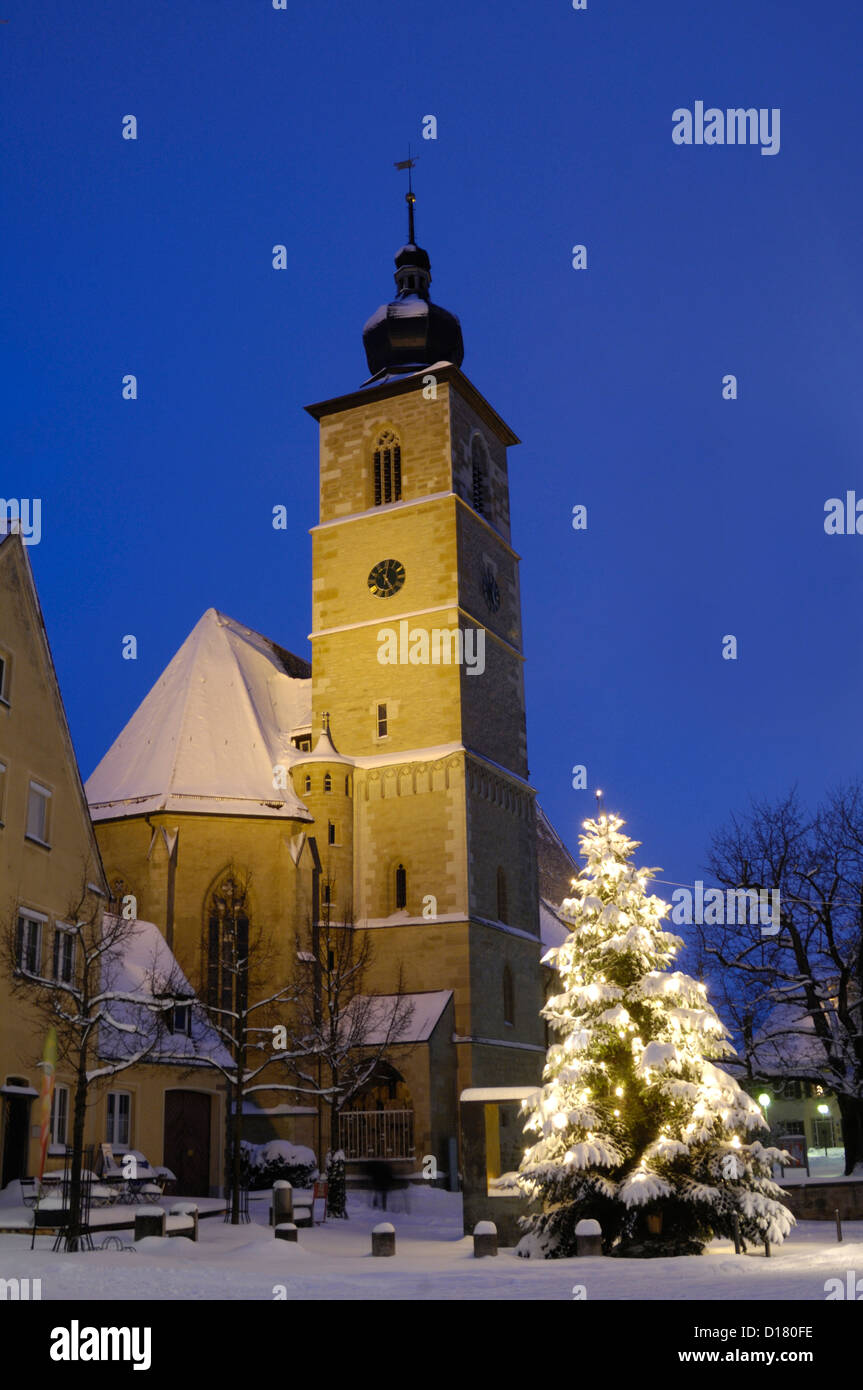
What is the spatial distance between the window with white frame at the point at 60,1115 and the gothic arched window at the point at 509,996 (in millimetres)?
19345

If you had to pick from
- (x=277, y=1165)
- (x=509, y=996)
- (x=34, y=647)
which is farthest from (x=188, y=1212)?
(x=509, y=996)

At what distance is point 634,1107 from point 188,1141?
15711 millimetres

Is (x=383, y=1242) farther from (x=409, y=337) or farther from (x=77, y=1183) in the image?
(x=409, y=337)

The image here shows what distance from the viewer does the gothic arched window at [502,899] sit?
147ft

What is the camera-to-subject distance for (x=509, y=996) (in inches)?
1741

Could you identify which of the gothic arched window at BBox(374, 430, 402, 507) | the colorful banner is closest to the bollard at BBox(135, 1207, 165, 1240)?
the colorful banner

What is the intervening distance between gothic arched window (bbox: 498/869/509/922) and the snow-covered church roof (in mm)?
7062

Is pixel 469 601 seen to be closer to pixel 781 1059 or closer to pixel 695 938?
Answer: pixel 695 938

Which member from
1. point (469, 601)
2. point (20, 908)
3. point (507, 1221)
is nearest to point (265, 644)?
point (469, 601)

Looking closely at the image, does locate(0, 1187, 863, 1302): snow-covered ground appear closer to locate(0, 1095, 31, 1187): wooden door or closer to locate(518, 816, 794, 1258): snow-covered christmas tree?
locate(518, 816, 794, 1258): snow-covered christmas tree

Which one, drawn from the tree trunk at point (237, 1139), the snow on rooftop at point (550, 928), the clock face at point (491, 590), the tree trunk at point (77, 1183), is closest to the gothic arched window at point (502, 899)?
the clock face at point (491, 590)

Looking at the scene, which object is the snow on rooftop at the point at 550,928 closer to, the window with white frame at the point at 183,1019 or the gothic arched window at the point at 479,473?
the gothic arched window at the point at 479,473

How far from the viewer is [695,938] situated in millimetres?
39125

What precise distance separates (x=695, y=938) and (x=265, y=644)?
21.1 meters
